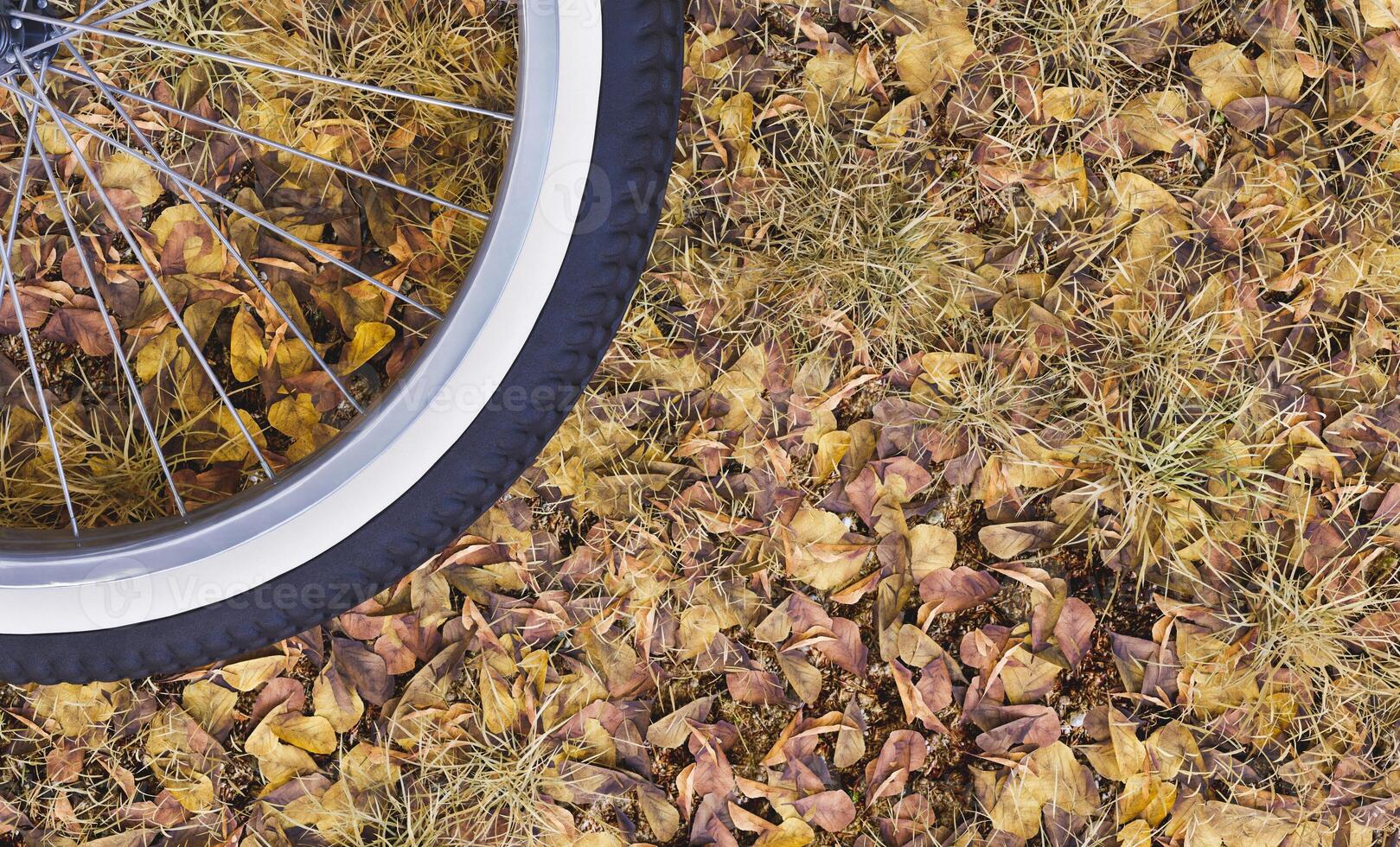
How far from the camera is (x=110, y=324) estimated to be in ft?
3.43

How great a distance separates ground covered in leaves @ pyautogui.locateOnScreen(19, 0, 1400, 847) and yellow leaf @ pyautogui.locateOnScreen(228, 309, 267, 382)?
33cm

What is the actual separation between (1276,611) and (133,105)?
159cm

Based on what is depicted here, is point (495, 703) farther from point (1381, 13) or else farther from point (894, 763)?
point (1381, 13)

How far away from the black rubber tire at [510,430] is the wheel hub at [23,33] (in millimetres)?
619

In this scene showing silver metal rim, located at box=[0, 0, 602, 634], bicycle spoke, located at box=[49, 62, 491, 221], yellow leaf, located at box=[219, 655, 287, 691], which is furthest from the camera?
yellow leaf, located at box=[219, 655, 287, 691]

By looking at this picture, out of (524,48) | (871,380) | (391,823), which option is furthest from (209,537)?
(871,380)

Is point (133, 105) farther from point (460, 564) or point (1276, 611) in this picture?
point (1276, 611)

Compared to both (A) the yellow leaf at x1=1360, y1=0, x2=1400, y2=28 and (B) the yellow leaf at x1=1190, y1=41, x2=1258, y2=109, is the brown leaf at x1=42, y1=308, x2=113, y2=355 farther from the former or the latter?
(A) the yellow leaf at x1=1360, y1=0, x2=1400, y2=28

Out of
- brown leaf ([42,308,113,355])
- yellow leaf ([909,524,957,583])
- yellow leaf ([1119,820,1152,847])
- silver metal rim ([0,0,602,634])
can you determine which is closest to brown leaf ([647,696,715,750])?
yellow leaf ([909,524,957,583])

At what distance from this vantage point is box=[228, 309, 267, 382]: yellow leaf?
3.60ft

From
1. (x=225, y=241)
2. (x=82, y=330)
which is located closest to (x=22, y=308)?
(x=82, y=330)

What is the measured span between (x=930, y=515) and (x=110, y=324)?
1.02m

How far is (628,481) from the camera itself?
1.11 m

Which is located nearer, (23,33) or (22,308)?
(23,33)
